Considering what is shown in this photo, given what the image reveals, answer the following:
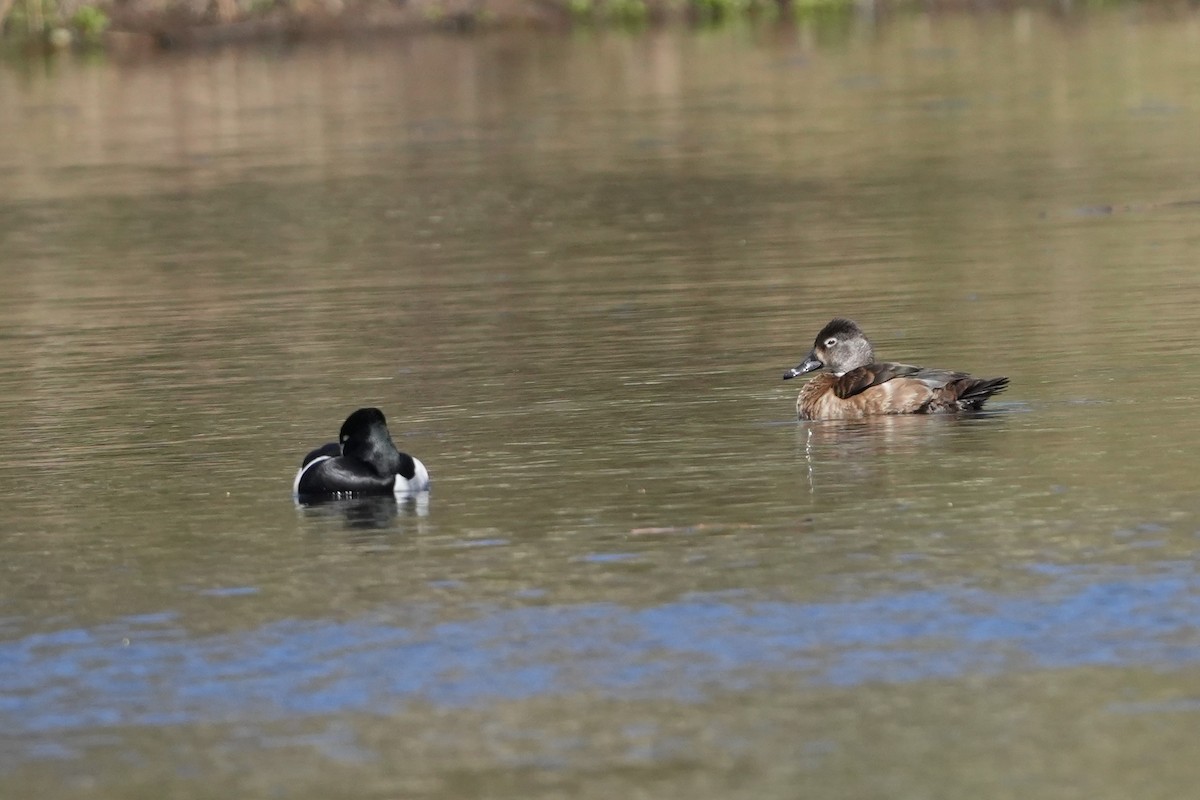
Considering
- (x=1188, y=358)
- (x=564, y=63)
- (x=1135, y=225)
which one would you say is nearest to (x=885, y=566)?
(x=1188, y=358)

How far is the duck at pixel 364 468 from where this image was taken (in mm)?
11852

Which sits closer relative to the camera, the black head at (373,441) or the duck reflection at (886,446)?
the black head at (373,441)

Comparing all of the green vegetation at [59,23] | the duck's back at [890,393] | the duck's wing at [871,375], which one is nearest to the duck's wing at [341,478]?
the duck's back at [890,393]

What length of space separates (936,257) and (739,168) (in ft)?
28.5

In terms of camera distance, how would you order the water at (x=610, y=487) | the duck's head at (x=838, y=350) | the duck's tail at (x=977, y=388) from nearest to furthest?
the water at (x=610, y=487) < the duck's tail at (x=977, y=388) < the duck's head at (x=838, y=350)

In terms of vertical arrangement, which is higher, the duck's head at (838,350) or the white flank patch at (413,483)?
the duck's head at (838,350)

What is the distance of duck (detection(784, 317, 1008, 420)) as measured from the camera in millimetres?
13555

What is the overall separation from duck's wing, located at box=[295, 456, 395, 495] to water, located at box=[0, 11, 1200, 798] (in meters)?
0.14

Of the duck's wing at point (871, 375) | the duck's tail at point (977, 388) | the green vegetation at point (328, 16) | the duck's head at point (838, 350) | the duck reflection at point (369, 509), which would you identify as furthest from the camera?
the green vegetation at point (328, 16)

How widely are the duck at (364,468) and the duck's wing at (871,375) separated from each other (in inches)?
116

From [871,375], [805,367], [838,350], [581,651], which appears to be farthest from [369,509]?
[838,350]

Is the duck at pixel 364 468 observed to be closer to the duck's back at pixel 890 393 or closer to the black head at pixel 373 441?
the black head at pixel 373 441

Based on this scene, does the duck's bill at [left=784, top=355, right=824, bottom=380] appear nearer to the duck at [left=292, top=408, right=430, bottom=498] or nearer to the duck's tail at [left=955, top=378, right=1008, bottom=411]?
the duck's tail at [left=955, top=378, right=1008, bottom=411]

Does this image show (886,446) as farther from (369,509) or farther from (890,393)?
(369,509)
